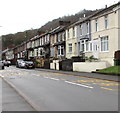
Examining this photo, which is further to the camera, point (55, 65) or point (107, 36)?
point (55, 65)

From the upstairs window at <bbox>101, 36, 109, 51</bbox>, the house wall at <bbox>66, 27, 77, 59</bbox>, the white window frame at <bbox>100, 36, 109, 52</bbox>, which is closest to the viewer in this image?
the white window frame at <bbox>100, 36, 109, 52</bbox>

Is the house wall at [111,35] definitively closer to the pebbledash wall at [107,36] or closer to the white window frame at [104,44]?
the pebbledash wall at [107,36]

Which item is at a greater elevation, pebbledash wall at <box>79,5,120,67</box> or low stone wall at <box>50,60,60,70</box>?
pebbledash wall at <box>79,5,120,67</box>

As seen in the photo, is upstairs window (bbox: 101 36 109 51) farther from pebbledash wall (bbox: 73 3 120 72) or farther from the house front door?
the house front door

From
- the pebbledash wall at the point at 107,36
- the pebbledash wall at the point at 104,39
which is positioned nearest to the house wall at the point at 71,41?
the pebbledash wall at the point at 104,39

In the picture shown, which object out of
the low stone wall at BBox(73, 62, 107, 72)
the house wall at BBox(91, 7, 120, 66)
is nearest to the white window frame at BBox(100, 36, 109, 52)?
the house wall at BBox(91, 7, 120, 66)

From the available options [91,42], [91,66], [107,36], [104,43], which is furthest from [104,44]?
[91,66]

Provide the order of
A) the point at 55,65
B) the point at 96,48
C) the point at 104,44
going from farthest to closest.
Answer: the point at 55,65, the point at 96,48, the point at 104,44

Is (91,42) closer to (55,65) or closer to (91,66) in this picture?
(91,66)

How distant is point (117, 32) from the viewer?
26703 mm

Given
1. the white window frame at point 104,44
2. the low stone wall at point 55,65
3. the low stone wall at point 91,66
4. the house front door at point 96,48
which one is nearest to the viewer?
the low stone wall at point 91,66

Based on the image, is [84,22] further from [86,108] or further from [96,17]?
[86,108]

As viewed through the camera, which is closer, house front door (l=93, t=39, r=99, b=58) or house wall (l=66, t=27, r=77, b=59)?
house front door (l=93, t=39, r=99, b=58)

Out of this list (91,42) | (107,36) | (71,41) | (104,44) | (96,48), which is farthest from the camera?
(71,41)
